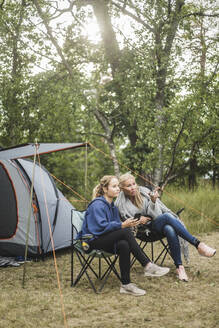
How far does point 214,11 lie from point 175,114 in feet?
9.82

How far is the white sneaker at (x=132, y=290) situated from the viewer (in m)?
3.39

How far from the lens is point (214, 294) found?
132 inches

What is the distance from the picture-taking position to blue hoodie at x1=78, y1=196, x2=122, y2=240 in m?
3.46

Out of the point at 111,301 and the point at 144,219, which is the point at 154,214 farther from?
the point at 111,301

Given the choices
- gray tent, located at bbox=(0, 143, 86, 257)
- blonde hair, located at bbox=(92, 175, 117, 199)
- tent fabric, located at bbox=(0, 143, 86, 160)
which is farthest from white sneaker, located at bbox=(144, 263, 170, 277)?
gray tent, located at bbox=(0, 143, 86, 257)

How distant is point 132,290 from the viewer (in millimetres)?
3400

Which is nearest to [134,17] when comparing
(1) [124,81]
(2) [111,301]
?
(1) [124,81]

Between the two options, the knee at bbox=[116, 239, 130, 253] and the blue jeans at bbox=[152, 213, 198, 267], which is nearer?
the knee at bbox=[116, 239, 130, 253]

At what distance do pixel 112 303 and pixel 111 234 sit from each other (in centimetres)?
59

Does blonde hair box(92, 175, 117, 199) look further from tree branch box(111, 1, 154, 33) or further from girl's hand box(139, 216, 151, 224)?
tree branch box(111, 1, 154, 33)

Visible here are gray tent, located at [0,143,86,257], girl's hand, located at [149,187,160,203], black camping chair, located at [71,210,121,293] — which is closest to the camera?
black camping chair, located at [71,210,121,293]

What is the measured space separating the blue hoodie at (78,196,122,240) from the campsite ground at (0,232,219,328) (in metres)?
0.57

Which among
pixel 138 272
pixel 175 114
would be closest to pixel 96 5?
pixel 175 114

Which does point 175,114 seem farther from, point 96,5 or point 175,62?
point 96,5
